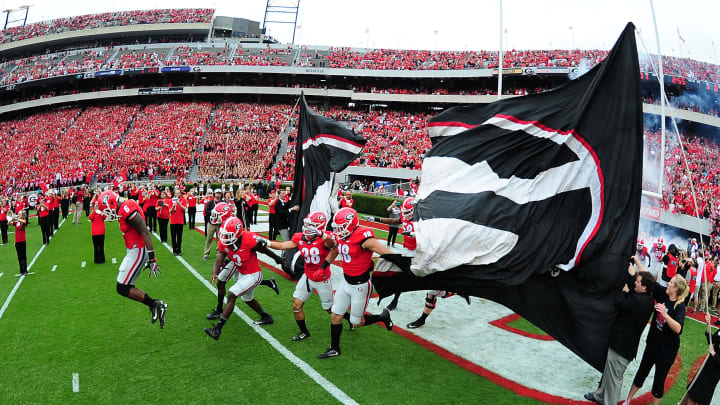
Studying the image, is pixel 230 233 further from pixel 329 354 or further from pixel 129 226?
pixel 329 354

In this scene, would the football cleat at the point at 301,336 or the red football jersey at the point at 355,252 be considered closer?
the red football jersey at the point at 355,252

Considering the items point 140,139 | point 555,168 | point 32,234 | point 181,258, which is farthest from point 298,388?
point 140,139

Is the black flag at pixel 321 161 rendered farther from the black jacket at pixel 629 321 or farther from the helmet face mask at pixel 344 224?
the black jacket at pixel 629 321

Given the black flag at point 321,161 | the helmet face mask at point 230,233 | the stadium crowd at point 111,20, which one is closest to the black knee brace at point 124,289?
the helmet face mask at point 230,233

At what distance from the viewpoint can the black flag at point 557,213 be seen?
197 inches

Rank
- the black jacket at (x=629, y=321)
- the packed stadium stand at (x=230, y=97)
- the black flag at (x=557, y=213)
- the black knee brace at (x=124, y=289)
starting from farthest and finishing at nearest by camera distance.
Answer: the packed stadium stand at (x=230, y=97)
the black knee brace at (x=124, y=289)
the black flag at (x=557, y=213)
the black jacket at (x=629, y=321)

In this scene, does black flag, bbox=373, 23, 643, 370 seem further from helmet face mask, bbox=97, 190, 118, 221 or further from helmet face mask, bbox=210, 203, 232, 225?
helmet face mask, bbox=97, 190, 118, 221

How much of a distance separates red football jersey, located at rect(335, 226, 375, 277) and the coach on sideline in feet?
10.1

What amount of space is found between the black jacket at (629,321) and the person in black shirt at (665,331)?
0.61ft

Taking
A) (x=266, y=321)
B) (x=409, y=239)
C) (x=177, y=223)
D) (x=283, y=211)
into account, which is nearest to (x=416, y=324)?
(x=409, y=239)

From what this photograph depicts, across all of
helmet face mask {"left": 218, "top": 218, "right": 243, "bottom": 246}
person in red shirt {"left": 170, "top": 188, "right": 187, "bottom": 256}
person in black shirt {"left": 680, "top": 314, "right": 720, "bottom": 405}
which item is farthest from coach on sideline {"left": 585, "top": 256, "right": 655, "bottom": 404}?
person in red shirt {"left": 170, "top": 188, "right": 187, "bottom": 256}

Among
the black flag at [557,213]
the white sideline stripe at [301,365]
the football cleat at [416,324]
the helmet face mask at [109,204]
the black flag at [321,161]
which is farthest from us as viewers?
the black flag at [321,161]

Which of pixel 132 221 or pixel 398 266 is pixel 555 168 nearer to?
pixel 398 266

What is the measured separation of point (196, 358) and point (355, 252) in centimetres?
270
